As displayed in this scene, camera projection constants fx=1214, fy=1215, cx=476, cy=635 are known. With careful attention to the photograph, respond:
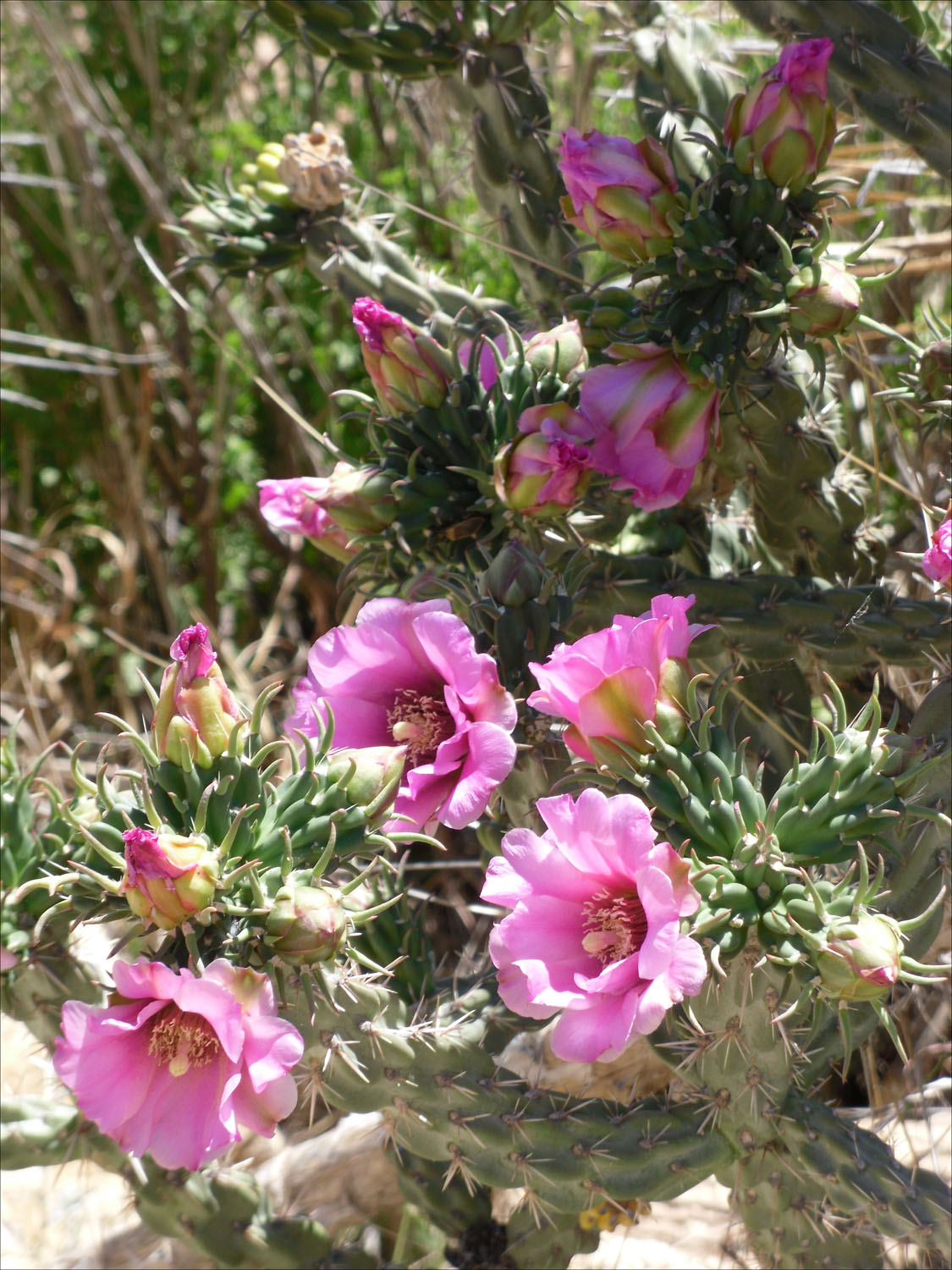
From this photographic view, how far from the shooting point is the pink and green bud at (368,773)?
913mm

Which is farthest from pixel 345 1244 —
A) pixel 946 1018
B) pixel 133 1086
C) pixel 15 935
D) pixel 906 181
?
pixel 906 181

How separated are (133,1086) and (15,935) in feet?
1.37

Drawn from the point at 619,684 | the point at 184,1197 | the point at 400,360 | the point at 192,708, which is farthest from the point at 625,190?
the point at 184,1197

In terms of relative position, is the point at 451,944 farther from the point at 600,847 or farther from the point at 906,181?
the point at 906,181

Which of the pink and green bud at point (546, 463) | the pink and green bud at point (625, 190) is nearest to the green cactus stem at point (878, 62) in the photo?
the pink and green bud at point (625, 190)

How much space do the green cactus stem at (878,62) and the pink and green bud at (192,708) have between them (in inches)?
40.8

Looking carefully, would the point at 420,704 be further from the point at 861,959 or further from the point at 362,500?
the point at 861,959

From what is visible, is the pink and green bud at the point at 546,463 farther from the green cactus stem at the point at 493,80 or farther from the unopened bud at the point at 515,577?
the green cactus stem at the point at 493,80

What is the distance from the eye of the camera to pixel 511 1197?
1.57 meters

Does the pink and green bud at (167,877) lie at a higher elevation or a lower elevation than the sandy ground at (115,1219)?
higher

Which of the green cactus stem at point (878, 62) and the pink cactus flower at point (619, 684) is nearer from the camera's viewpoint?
the pink cactus flower at point (619, 684)

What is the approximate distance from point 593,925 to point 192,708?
1.08 ft

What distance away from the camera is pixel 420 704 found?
104cm

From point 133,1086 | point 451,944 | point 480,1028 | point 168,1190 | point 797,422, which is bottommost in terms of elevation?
point 451,944
